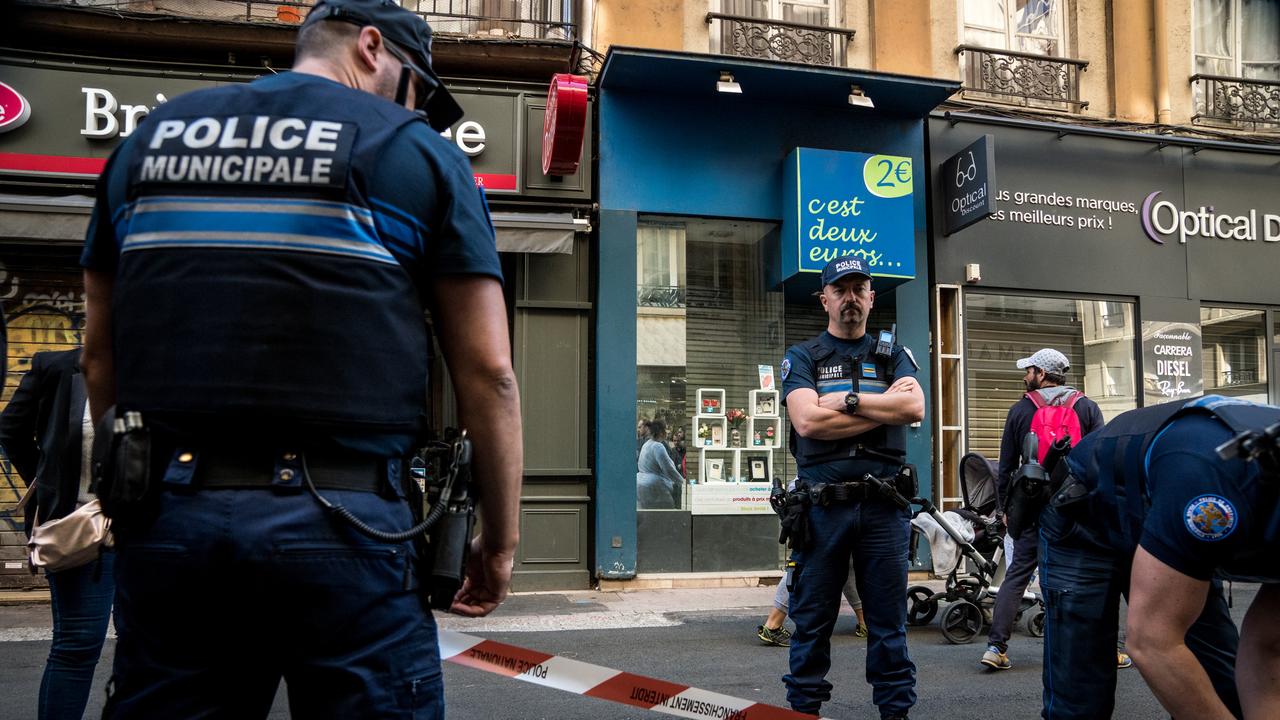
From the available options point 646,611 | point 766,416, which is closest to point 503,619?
point 646,611

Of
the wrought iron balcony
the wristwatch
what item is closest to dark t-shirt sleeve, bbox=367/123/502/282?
the wristwatch

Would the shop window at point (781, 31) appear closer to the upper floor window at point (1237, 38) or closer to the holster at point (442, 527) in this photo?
the upper floor window at point (1237, 38)

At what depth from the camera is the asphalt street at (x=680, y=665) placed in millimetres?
5242

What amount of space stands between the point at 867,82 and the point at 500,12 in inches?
154

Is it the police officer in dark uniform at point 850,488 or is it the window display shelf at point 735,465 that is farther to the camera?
the window display shelf at point 735,465

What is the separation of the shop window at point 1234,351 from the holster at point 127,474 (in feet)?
42.6

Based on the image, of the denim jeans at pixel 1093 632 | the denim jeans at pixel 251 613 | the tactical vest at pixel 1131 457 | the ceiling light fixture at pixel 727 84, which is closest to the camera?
the denim jeans at pixel 251 613

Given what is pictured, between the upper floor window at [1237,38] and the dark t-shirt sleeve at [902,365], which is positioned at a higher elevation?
the upper floor window at [1237,38]

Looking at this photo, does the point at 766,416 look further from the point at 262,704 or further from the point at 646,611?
the point at 262,704

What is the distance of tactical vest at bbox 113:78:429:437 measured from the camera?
5.73 ft

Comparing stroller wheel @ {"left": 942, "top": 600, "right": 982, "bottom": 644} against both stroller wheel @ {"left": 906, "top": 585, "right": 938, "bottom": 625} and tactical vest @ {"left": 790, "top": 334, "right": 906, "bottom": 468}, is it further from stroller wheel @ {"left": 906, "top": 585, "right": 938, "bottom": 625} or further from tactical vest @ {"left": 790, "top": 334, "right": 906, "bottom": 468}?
tactical vest @ {"left": 790, "top": 334, "right": 906, "bottom": 468}

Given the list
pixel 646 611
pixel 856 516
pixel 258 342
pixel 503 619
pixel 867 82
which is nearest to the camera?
pixel 258 342

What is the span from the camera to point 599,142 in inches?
414

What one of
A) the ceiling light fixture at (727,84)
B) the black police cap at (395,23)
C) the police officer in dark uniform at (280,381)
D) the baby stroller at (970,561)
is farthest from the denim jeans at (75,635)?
the ceiling light fixture at (727,84)
